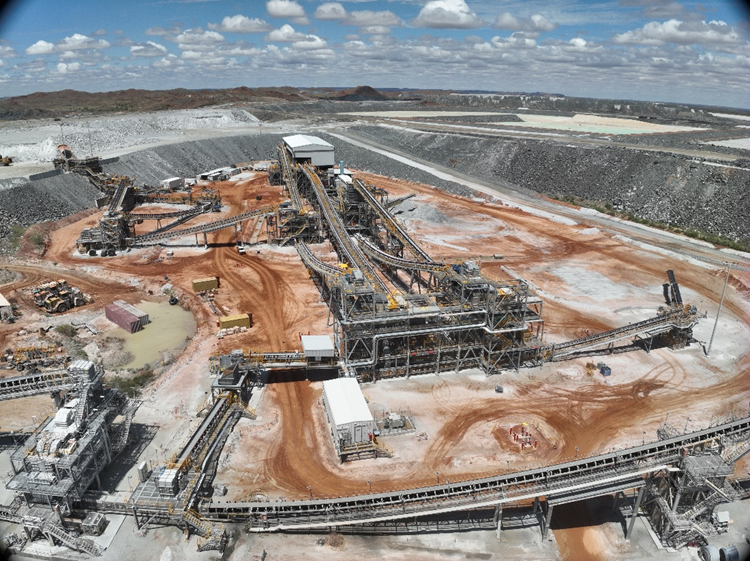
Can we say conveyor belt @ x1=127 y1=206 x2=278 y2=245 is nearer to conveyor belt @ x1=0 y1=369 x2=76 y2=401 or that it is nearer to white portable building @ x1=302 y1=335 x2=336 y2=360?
white portable building @ x1=302 y1=335 x2=336 y2=360

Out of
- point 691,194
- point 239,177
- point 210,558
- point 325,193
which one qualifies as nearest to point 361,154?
point 239,177

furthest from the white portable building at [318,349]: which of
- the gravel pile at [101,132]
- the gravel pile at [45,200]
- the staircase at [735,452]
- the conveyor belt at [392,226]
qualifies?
the gravel pile at [101,132]

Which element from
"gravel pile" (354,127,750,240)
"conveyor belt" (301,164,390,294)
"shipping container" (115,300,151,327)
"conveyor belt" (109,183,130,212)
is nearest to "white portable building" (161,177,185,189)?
"conveyor belt" (109,183,130,212)

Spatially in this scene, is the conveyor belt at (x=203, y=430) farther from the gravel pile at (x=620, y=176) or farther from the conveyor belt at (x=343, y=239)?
the gravel pile at (x=620, y=176)

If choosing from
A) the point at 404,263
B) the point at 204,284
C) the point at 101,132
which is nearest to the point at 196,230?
the point at 204,284

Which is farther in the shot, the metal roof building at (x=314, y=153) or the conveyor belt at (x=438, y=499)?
the metal roof building at (x=314, y=153)

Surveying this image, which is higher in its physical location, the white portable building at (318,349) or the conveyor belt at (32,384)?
the conveyor belt at (32,384)

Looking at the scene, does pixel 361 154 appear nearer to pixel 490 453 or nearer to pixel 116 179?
pixel 116 179

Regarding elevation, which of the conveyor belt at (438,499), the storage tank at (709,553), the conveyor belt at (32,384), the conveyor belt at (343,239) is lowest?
the storage tank at (709,553)
